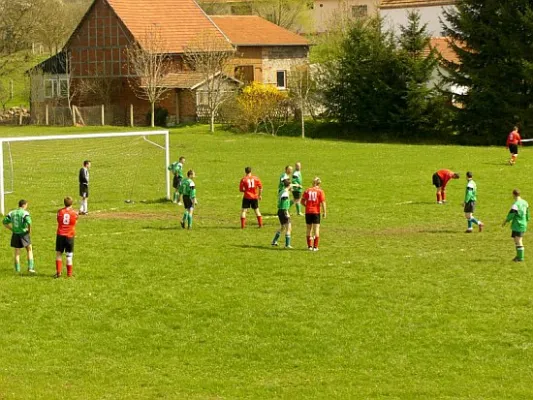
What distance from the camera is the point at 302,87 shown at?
6962 centimetres

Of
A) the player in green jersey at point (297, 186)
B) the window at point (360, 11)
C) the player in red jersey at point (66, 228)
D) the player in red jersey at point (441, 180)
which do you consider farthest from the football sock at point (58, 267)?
the window at point (360, 11)

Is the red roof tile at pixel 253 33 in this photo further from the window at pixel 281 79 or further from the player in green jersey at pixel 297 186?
the player in green jersey at pixel 297 186

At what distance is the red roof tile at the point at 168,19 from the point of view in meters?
77.5

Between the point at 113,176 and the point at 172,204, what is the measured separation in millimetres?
7870

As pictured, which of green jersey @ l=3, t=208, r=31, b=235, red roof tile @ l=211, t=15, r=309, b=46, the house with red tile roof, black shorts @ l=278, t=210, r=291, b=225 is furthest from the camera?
red roof tile @ l=211, t=15, r=309, b=46

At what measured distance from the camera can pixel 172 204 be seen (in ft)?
123

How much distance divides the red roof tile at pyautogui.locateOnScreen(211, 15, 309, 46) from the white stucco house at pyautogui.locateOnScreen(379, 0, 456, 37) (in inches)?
307

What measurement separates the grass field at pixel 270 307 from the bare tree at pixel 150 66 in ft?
112

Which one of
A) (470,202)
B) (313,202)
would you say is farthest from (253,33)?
(313,202)

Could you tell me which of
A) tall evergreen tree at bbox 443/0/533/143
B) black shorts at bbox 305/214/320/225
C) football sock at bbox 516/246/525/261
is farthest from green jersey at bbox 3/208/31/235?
tall evergreen tree at bbox 443/0/533/143

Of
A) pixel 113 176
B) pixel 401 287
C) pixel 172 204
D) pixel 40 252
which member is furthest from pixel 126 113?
pixel 401 287

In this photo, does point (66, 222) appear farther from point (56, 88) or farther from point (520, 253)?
point (56, 88)

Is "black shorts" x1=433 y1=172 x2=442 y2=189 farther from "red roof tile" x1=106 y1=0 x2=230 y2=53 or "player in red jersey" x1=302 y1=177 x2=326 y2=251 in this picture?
"red roof tile" x1=106 y1=0 x2=230 y2=53

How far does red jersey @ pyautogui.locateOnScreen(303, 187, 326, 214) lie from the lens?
26.7 meters
